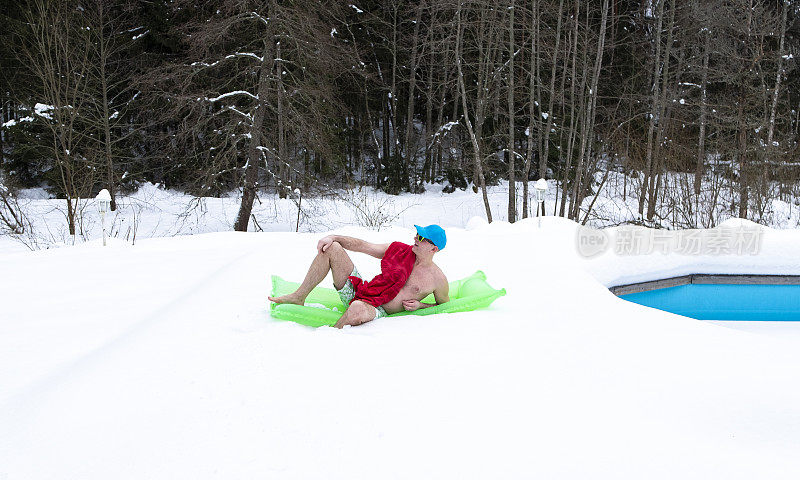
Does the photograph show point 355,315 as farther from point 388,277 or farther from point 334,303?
point 334,303

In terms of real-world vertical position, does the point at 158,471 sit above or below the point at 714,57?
below

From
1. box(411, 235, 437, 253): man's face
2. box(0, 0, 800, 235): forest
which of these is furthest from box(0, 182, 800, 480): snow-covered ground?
box(0, 0, 800, 235): forest

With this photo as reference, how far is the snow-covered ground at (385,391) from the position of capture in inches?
69.6

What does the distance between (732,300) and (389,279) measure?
432cm

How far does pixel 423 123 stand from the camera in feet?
60.1

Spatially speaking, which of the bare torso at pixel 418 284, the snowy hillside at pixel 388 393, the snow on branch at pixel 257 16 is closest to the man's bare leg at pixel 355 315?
Answer: the snowy hillside at pixel 388 393

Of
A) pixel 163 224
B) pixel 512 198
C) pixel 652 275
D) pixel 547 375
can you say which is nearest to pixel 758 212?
pixel 512 198

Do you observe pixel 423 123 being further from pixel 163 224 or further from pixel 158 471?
pixel 158 471

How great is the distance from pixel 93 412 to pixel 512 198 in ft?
26.4

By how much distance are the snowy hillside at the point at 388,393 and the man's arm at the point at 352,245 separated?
0.46 m

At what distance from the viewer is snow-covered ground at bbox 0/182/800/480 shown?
5.80ft

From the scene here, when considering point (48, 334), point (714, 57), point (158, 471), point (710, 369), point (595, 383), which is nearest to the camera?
point (158, 471)

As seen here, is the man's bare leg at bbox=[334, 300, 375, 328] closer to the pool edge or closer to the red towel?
the red towel

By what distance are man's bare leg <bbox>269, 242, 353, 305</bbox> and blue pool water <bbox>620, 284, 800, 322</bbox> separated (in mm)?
3620
